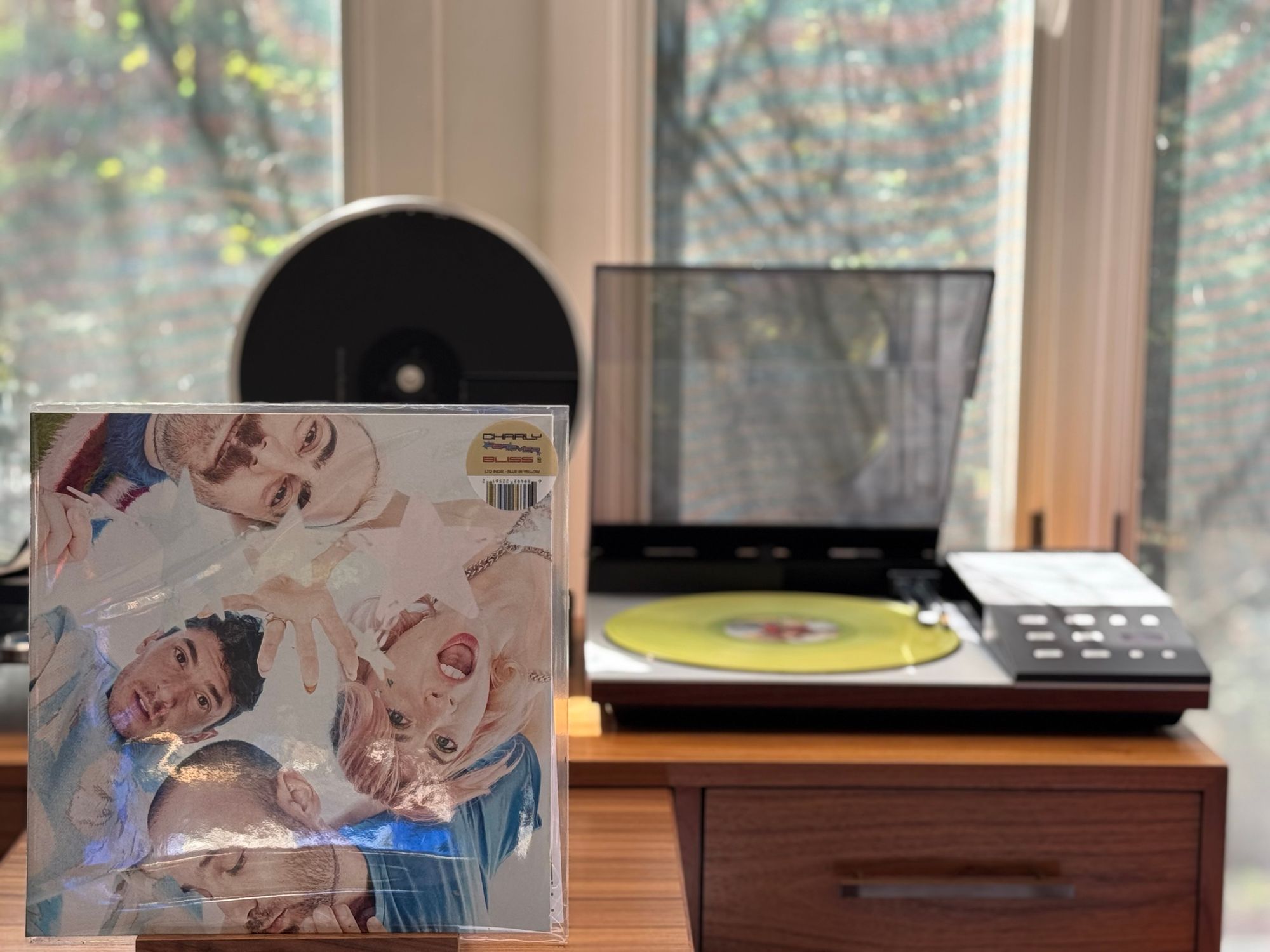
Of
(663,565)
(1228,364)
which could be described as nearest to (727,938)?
(663,565)

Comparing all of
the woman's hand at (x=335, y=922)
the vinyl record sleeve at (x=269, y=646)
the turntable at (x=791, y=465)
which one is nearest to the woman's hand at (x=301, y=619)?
the vinyl record sleeve at (x=269, y=646)

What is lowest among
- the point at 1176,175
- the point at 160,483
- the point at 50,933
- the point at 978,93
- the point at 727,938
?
the point at 727,938

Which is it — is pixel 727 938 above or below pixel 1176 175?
below

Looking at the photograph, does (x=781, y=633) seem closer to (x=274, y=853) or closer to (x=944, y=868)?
(x=944, y=868)

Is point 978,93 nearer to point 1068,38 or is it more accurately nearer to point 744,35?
point 1068,38

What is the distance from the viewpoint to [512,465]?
0.56 meters

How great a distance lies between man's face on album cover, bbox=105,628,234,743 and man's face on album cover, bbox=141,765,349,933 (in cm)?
3

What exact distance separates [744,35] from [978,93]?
1.08 ft

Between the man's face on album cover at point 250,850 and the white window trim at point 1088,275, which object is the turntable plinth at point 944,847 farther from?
the white window trim at point 1088,275

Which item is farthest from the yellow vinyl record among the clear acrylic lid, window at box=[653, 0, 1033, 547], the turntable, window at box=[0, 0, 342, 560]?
window at box=[0, 0, 342, 560]

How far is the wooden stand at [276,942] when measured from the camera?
56 cm

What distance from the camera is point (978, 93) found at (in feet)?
5.14

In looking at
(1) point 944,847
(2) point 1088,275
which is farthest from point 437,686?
(2) point 1088,275

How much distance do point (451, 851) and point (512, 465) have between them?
0.19 metres
